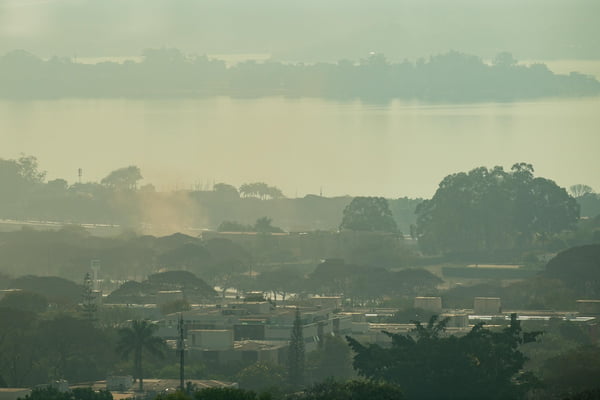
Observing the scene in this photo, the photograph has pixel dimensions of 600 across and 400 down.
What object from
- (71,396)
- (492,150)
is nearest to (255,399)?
(71,396)

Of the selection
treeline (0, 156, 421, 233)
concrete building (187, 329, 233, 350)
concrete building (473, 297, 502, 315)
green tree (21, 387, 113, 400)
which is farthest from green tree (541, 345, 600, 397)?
treeline (0, 156, 421, 233)

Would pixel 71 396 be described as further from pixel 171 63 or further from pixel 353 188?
pixel 171 63

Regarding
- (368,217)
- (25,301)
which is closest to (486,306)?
(25,301)

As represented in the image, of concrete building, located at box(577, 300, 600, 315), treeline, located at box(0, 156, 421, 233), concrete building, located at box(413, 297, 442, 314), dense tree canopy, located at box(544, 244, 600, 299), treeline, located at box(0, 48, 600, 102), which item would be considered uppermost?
treeline, located at box(0, 48, 600, 102)

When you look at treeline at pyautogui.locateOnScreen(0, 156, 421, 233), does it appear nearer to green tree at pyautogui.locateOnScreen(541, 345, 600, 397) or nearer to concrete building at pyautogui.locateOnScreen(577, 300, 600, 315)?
concrete building at pyautogui.locateOnScreen(577, 300, 600, 315)

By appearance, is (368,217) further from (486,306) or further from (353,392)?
(353,392)

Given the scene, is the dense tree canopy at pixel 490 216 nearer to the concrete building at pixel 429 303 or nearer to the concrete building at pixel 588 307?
the concrete building at pixel 429 303
